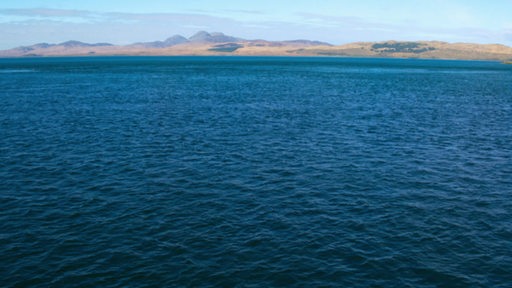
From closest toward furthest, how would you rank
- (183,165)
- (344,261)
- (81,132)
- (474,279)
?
(474,279) → (344,261) → (183,165) → (81,132)

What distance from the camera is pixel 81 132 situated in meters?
77.1

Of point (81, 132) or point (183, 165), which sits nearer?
point (183, 165)

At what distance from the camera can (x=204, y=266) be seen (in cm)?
3250

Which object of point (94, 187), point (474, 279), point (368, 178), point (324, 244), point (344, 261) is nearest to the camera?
point (474, 279)

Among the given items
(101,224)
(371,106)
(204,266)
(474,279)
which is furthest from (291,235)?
(371,106)

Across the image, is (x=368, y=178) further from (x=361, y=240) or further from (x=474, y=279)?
(x=474, y=279)

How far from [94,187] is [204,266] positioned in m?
22.3

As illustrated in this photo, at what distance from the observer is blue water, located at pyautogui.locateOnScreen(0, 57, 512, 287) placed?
32.2 m

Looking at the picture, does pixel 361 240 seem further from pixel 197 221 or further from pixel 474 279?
pixel 197 221

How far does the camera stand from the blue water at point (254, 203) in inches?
1268

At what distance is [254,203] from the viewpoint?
44.7m

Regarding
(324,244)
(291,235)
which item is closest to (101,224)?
(291,235)

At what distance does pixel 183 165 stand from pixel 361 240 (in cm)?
2847

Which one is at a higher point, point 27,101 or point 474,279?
point 27,101
